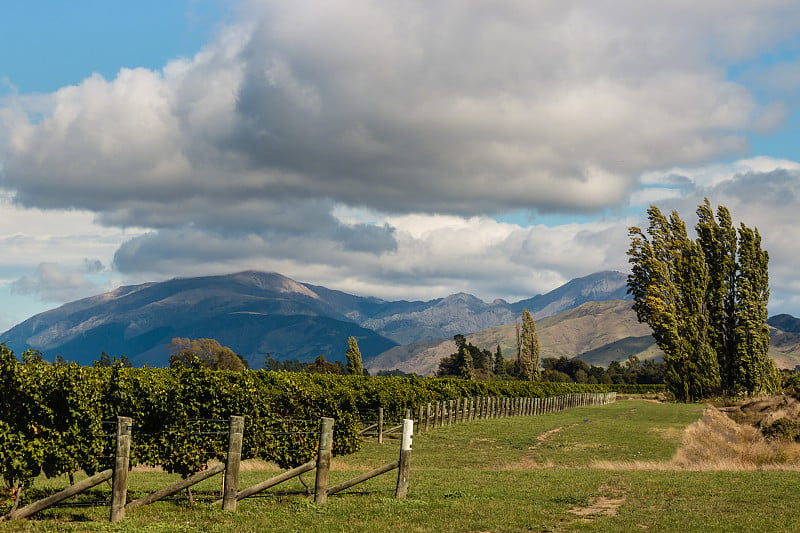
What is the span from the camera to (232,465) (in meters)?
15.9

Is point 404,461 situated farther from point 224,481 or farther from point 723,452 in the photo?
point 723,452

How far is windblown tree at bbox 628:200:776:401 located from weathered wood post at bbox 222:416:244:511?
60.5 metres

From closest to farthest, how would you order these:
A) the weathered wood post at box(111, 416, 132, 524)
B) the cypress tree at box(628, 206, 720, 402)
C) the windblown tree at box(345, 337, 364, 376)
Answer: the weathered wood post at box(111, 416, 132, 524) < the cypress tree at box(628, 206, 720, 402) < the windblown tree at box(345, 337, 364, 376)

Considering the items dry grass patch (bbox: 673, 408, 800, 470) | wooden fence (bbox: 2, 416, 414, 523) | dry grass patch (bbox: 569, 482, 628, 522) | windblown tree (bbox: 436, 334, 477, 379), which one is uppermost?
windblown tree (bbox: 436, 334, 477, 379)

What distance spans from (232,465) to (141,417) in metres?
3.80

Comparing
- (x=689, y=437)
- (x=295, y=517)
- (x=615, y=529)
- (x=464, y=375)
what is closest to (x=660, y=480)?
(x=615, y=529)

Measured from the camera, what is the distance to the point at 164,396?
18.5 metres

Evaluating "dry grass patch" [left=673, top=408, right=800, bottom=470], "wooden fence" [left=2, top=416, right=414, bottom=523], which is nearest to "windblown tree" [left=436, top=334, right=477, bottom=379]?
"dry grass patch" [left=673, top=408, right=800, bottom=470]

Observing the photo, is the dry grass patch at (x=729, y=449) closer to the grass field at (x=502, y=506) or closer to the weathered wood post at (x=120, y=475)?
the grass field at (x=502, y=506)

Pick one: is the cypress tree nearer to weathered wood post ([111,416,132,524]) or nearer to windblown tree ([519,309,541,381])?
windblown tree ([519,309,541,381])

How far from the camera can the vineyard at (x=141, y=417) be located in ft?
52.7

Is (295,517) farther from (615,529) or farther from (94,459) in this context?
(615,529)

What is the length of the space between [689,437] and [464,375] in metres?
97.7

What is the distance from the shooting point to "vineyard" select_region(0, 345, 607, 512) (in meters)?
16.1
